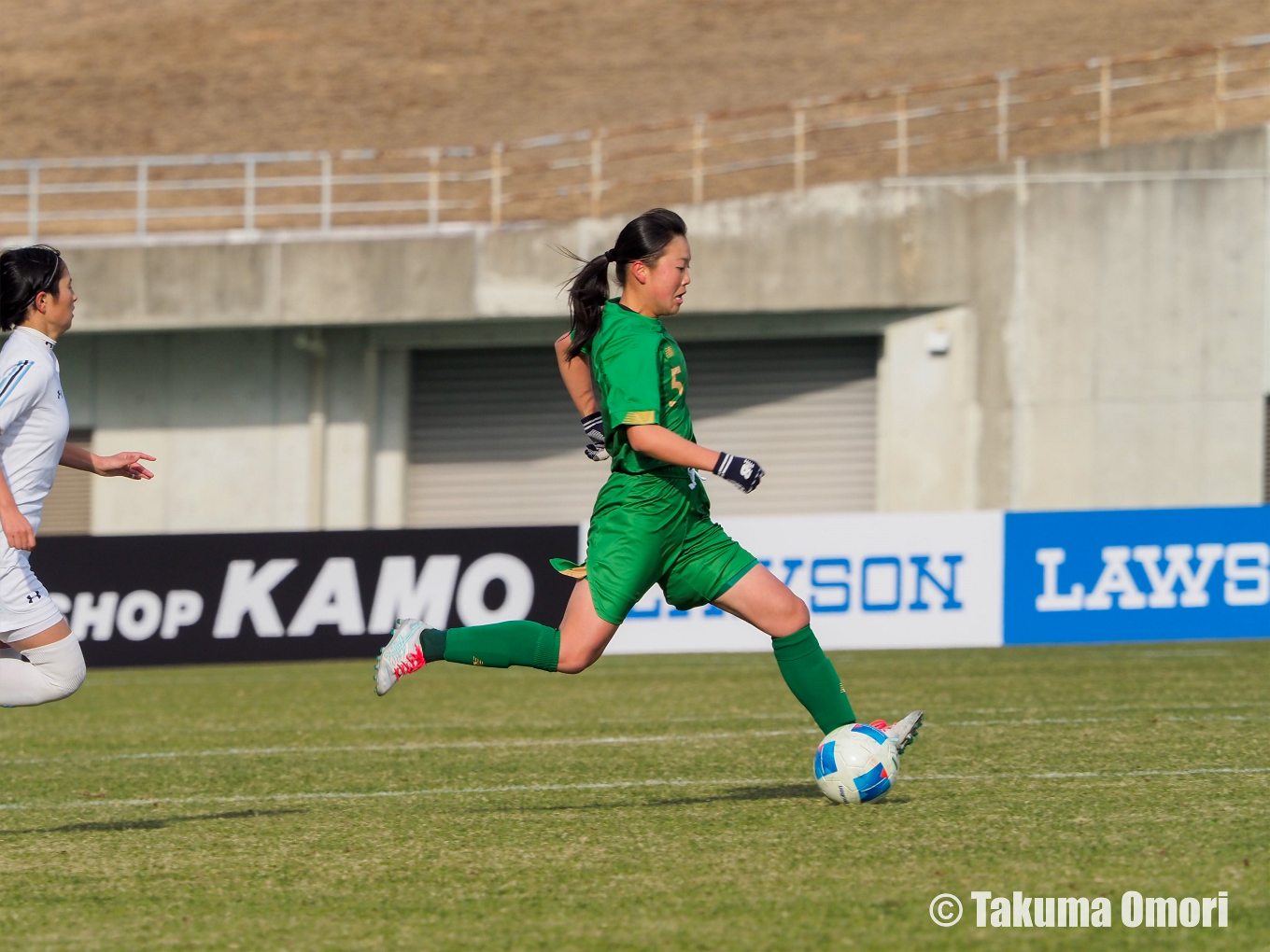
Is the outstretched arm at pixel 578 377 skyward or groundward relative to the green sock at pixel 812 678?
skyward

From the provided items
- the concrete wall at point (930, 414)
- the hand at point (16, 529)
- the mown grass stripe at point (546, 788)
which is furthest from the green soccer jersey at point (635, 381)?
the concrete wall at point (930, 414)

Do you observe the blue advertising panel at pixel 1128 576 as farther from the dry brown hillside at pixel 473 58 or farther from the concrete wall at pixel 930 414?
the dry brown hillside at pixel 473 58

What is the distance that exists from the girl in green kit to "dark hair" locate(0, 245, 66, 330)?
1593mm

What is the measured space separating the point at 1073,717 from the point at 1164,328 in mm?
11453

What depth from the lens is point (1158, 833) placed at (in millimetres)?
4906

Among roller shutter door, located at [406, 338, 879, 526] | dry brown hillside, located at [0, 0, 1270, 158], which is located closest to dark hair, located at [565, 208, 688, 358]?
roller shutter door, located at [406, 338, 879, 526]

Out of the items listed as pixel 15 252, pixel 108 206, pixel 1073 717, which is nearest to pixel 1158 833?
pixel 1073 717

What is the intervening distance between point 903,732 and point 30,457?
297 cm

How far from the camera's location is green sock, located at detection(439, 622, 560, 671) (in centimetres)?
550

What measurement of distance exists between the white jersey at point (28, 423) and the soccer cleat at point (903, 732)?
2.84 meters

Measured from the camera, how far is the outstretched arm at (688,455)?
4.96 meters

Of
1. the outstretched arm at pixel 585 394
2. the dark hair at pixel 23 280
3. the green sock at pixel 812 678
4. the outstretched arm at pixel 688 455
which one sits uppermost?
the dark hair at pixel 23 280

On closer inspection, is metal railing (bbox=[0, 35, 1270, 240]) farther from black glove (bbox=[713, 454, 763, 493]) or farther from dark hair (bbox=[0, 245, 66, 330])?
black glove (bbox=[713, 454, 763, 493])

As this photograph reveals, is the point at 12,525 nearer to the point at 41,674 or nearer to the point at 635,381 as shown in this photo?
the point at 41,674
